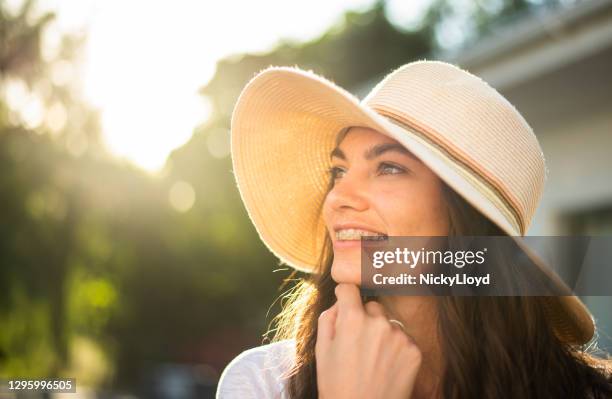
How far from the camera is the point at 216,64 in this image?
68.5 feet

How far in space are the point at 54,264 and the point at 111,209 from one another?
210 cm

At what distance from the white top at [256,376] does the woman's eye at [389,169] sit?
0.66 meters

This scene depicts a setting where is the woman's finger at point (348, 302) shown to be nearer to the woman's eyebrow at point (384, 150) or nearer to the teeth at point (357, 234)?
the teeth at point (357, 234)

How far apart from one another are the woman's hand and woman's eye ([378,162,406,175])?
0.41m

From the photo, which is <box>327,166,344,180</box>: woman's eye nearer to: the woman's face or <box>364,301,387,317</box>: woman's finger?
the woman's face

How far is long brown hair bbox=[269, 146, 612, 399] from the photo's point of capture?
6.44ft

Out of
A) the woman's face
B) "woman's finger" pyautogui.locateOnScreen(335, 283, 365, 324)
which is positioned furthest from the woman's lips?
"woman's finger" pyautogui.locateOnScreen(335, 283, 365, 324)

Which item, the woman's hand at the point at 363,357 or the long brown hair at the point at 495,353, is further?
the long brown hair at the point at 495,353

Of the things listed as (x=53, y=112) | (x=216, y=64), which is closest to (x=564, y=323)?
(x=53, y=112)

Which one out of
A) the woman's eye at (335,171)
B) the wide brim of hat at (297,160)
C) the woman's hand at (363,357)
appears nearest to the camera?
the woman's hand at (363,357)

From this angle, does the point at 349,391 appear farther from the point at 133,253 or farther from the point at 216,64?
the point at 216,64

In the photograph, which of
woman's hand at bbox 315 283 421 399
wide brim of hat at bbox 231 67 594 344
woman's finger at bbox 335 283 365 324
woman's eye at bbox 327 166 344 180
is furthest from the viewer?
woman's eye at bbox 327 166 344 180

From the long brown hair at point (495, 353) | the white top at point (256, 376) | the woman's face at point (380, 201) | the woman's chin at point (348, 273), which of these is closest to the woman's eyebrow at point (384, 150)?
the woman's face at point (380, 201)

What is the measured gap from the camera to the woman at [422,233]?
1.83 m
